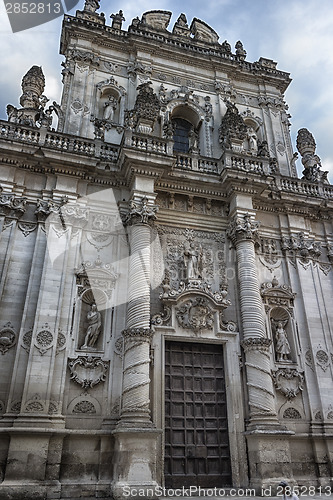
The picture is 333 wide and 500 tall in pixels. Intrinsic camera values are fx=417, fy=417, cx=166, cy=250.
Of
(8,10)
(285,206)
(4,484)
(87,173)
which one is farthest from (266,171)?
(4,484)

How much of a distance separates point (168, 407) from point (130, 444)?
1.77 m

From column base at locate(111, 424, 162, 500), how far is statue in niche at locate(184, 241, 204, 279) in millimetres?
4591

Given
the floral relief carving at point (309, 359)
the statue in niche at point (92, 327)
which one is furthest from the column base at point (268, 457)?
the statue in niche at point (92, 327)

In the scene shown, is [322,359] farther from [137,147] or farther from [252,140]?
[252,140]

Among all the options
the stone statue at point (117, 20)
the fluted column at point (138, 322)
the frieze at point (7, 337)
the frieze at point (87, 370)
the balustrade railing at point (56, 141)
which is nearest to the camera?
the fluted column at point (138, 322)

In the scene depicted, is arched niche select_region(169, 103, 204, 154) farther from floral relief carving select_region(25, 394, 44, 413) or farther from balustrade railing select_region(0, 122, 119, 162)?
floral relief carving select_region(25, 394, 44, 413)

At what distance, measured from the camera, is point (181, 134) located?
643 inches

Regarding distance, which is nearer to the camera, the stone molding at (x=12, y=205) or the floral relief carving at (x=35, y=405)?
the floral relief carving at (x=35, y=405)

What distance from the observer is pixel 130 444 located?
910cm

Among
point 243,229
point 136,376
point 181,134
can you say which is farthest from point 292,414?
point 181,134

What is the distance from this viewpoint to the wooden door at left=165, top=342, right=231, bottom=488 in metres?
10.2

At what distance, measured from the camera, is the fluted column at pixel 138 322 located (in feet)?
31.7

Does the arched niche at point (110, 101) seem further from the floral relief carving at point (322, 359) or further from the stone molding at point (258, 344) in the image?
the floral relief carving at point (322, 359)

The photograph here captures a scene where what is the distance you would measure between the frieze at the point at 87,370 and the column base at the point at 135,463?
4.55 ft
